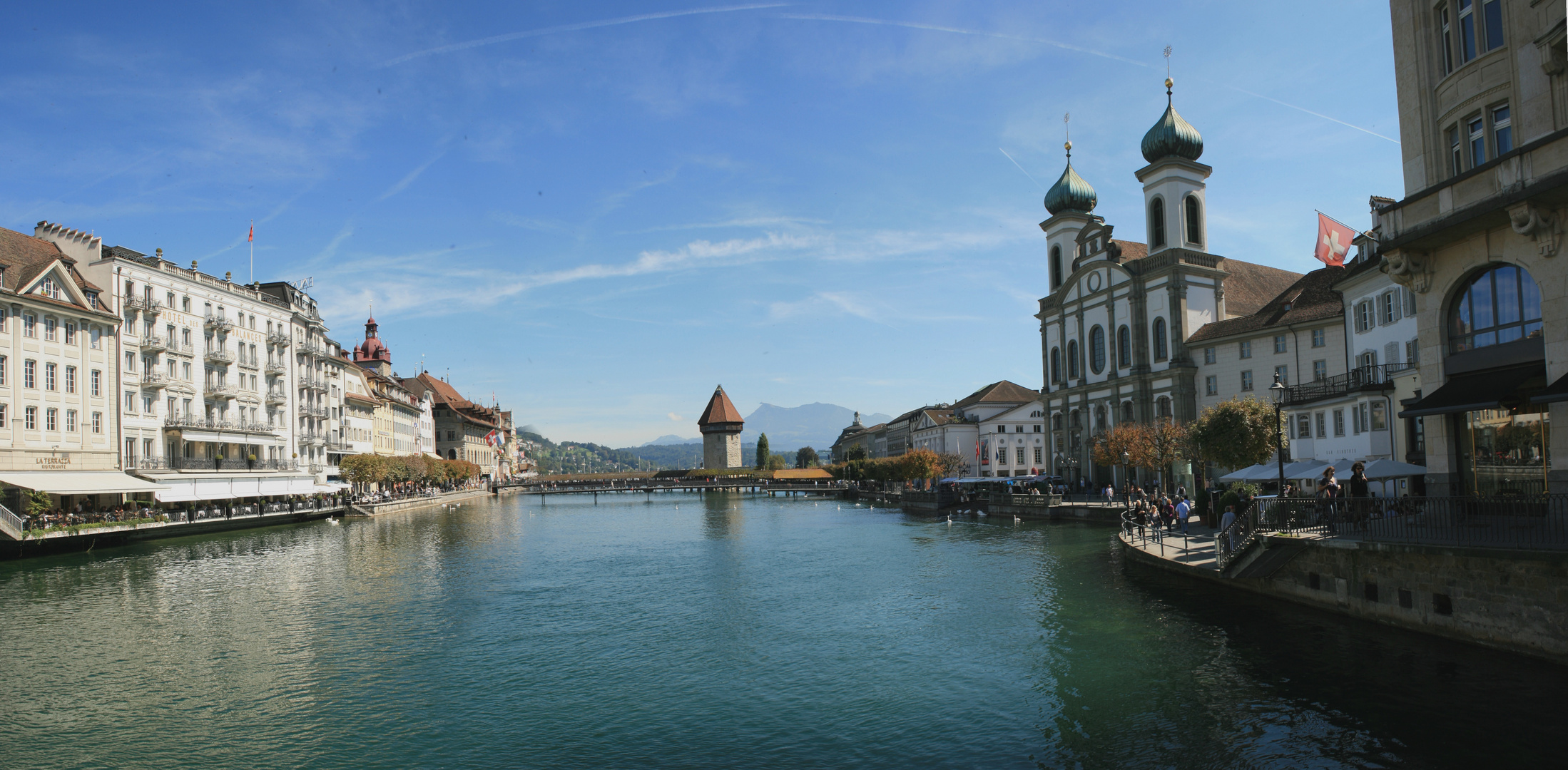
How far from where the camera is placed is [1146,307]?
230 ft

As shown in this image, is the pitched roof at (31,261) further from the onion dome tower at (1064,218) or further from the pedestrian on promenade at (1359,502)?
the onion dome tower at (1064,218)

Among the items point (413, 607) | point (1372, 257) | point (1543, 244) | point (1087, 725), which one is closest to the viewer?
point (1087, 725)

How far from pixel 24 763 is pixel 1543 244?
80.6ft

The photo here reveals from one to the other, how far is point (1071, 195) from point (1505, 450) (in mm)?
71209

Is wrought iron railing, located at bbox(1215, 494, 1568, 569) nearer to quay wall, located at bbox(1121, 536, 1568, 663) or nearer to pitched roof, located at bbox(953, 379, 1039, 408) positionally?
quay wall, located at bbox(1121, 536, 1568, 663)

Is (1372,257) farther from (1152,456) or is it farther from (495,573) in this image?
(495,573)

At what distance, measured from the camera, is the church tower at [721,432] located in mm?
147750

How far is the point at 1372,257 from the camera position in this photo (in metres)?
32.3

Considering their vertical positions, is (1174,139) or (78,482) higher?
(1174,139)

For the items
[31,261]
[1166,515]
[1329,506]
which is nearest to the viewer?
[1329,506]

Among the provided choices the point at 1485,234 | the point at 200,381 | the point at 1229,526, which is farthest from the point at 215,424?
the point at 1485,234

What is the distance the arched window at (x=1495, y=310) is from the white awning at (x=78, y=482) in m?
49.5

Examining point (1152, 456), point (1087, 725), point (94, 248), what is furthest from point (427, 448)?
point (1087, 725)

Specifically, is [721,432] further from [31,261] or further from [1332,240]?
[1332,240]
